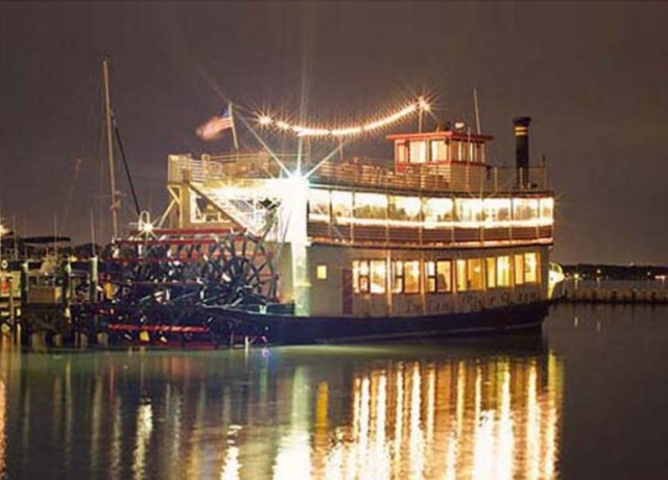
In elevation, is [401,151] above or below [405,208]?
above

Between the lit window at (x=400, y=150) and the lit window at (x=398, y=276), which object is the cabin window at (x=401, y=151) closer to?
the lit window at (x=400, y=150)

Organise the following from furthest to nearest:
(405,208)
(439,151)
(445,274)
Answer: (439,151) → (445,274) → (405,208)

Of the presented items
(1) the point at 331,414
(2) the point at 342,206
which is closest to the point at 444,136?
(2) the point at 342,206

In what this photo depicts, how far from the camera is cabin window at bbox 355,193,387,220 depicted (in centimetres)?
4638

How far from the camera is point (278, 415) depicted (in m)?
27.0

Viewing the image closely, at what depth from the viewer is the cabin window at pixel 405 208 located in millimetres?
48031

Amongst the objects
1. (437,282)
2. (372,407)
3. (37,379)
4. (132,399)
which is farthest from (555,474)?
(437,282)

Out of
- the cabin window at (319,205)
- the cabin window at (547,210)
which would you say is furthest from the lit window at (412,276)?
the cabin window at (547,210)

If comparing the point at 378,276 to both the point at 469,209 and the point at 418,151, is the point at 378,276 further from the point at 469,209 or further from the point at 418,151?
the point at 418,151

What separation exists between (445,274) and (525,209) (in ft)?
20.4

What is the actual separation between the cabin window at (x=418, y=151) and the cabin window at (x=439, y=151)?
13.2 inches

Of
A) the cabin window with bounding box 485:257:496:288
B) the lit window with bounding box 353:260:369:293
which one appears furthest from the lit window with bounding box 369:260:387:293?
the cabin window with bounding box 485:257:496:288

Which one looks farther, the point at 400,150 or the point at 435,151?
the point at 400,150

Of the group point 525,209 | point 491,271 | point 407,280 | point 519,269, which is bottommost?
point 407,280
